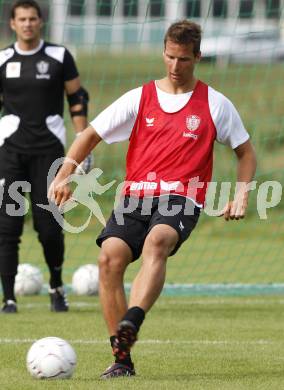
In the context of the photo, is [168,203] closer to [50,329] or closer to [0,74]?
[50,329]

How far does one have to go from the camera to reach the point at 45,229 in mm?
9750

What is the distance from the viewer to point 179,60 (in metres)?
6.77

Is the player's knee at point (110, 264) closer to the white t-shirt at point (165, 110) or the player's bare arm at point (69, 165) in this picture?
the player's bare arm at point (69, 165)

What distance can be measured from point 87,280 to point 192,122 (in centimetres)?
448

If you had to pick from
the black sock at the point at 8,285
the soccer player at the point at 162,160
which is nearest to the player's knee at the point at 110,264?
the soccer player at the point at 162,160

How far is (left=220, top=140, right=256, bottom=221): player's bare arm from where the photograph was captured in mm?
6723

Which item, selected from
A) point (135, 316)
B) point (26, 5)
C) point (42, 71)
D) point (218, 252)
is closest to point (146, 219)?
point (135, 316)

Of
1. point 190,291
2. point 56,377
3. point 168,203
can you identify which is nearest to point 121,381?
point 56,377

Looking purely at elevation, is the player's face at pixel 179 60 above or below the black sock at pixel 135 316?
above

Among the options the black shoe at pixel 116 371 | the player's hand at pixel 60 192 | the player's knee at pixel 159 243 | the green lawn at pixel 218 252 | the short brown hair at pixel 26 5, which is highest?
the short brown hair at pixel 26 5

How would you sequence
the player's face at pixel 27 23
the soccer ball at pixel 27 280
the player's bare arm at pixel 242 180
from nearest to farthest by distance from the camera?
the player's bare arm at pixel 242 180 → the player's face at pixel 27 23 → the soccer ball at pixel 27 280

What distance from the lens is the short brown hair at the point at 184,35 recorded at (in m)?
6.75

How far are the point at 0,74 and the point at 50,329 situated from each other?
7.06ft

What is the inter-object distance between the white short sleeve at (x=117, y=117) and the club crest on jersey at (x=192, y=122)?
0.99 feet
